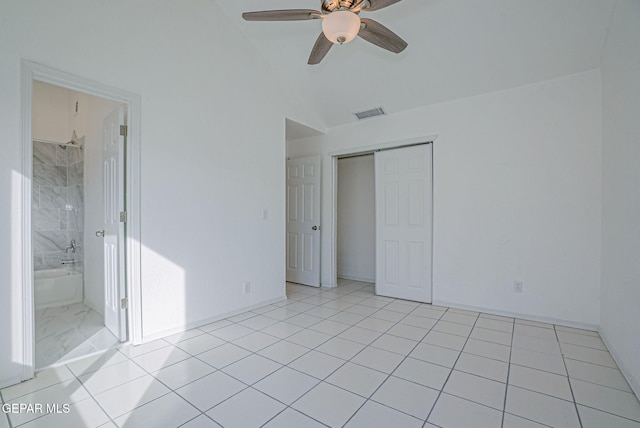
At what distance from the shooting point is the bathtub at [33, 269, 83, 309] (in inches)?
142

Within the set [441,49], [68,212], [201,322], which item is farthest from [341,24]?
[68,212]

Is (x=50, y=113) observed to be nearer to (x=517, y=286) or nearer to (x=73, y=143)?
(x=73, y=143)

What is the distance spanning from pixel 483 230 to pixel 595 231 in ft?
3.16

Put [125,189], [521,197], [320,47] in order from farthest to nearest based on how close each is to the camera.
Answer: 1. [521,197]
2. [125,189]
3. [320,47]

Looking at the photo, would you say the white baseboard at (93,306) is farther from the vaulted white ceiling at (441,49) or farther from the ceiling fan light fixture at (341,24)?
the ceiling fan light fixture at (341,24)

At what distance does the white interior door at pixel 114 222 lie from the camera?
2691 millimetres

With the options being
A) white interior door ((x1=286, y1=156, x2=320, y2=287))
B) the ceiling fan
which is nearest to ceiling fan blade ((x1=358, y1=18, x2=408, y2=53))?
the ceiling fan

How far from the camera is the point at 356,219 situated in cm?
544

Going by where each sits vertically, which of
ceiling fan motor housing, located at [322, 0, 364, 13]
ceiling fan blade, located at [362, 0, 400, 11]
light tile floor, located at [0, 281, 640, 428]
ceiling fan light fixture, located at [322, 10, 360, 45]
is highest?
ceiling fan blade, located at [362, 0, 400, 11]

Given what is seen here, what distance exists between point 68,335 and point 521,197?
15.5 ft

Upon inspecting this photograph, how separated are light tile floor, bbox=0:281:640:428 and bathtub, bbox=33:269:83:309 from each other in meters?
1.95

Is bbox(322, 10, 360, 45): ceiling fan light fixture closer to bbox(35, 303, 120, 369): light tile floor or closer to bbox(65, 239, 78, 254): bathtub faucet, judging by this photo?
bbox(35, 303, 120, 369): light tile floor

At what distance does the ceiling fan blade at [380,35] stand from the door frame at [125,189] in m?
1.99

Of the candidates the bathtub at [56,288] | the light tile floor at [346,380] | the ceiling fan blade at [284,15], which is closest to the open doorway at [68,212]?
the bathtub at [56,288]
